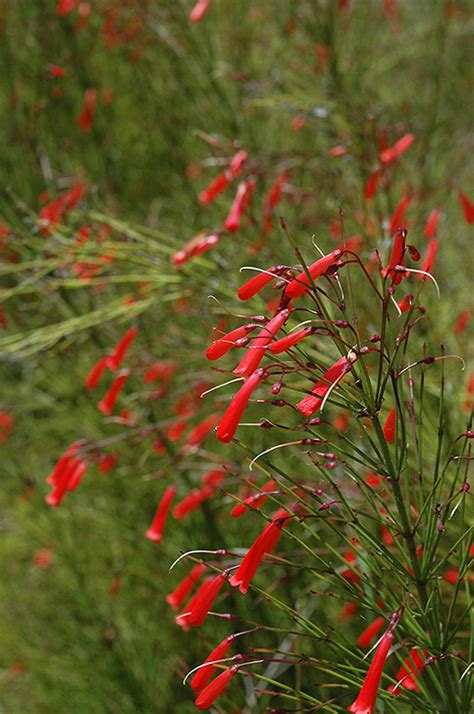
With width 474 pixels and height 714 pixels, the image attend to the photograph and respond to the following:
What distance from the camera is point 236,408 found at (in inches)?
53.4

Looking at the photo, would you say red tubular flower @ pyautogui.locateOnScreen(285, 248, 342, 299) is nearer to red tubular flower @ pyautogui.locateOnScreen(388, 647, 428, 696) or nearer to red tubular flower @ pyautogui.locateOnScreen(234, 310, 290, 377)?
red tubular flower @ pyautogui.locateOnScreen(234, 310, 290, 377)

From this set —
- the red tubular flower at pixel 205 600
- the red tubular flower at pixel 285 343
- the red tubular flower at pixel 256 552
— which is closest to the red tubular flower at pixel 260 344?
the red tubular flower at pixel 285 343

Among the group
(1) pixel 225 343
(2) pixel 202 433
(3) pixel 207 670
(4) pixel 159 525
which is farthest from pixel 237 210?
(3) pixel 207 670

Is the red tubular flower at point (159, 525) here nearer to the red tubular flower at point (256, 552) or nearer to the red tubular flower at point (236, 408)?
the red tubular flower at point (256, 552)

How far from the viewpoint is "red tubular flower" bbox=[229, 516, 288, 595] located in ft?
→ 4.83

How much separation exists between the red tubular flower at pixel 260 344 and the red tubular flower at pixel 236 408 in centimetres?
3

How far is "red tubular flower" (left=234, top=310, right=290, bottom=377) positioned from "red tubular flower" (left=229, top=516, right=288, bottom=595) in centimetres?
28

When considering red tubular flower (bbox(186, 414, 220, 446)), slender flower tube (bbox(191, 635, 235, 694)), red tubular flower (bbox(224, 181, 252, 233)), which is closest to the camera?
slender flower tube (bbox(191, 635, 235, 694))

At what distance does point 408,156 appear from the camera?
766 cm

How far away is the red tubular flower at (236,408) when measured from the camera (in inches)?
53.2

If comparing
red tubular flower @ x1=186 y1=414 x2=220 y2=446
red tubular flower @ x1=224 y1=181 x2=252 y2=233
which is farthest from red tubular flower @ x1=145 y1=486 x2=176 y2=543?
red tubular flower @ x1=224 y1=181 x2=252 y2=233

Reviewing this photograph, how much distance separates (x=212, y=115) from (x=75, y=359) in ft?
5.22

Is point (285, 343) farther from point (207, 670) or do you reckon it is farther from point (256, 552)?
point (207, 670)

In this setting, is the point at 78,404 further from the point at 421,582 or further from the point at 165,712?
the point at 421,582
